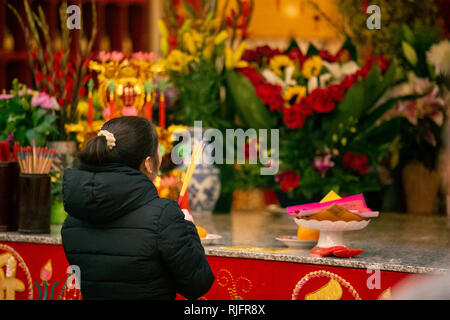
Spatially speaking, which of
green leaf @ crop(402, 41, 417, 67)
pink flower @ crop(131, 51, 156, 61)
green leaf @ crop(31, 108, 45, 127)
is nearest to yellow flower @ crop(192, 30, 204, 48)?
pink flower @ crop(131, 51, 156, 61)

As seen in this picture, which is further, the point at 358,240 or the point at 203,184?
the point at 203,184

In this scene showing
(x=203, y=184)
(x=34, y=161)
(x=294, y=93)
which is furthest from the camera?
(x=203, y=184)

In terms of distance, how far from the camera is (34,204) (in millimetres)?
2305

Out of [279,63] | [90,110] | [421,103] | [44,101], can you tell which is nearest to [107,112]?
[90,110]

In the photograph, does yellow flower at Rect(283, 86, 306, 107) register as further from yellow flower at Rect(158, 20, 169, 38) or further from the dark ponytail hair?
the dark ponytail hair

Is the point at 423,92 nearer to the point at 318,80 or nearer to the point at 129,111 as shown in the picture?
the point at 318,80

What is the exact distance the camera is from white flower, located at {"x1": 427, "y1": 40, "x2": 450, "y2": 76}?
273 centimetres

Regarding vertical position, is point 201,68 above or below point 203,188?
above

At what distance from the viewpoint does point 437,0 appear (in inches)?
122

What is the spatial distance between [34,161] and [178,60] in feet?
2.41

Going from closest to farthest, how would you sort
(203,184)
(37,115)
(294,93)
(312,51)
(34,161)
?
(34,161) < (37,115) < (294,93) < (203,184) < (312,51)

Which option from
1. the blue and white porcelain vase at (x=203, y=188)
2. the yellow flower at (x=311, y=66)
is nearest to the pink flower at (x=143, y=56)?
the blue and white porcelain vase at (x=203, y=188)

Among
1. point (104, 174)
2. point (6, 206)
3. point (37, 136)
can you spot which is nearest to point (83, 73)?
point (37, 136)

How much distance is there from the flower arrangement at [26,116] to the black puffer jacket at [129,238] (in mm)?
1086
